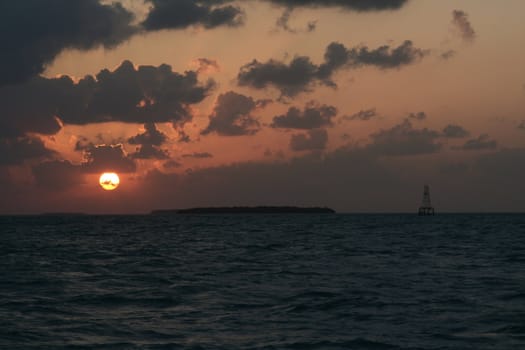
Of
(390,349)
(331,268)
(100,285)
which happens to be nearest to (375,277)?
(331,268)

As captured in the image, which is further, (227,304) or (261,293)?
(261,293)

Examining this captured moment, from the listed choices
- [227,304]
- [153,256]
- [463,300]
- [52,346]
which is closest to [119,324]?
[52,346]

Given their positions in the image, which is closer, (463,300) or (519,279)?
(463,300)

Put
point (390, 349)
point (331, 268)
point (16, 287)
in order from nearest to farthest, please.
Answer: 1. point (390, 349)
2. point (16, 287)
3. point (331, 268)

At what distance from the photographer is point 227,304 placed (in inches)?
980

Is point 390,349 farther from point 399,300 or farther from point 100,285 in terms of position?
point 100,285

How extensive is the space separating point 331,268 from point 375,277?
5567mm

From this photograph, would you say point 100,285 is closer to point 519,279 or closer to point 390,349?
point 390,349

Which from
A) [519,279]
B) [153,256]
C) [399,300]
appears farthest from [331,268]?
[153,256]

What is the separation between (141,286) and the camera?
101 ft

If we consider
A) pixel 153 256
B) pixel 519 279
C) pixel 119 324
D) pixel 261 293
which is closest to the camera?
pixel 119 324

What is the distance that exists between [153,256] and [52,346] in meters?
32.9

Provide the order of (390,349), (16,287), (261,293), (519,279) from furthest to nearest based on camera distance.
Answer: (519,279)
(16,287)
(261,293)
(390,349)

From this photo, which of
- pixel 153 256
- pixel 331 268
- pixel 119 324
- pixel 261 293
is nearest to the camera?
pixel 119 324
